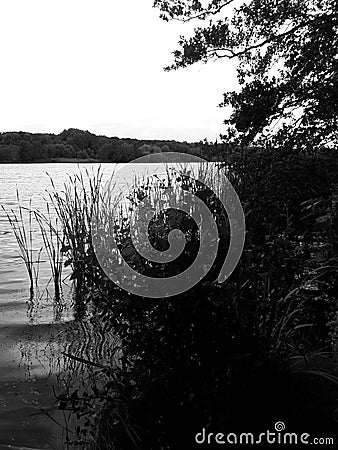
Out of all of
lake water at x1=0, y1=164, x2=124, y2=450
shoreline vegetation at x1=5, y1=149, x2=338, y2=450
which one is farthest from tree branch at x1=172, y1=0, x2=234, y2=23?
lake water at x1=0, y1=164, x2=124, y2=450

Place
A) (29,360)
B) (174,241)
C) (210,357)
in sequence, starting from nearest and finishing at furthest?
(210,357) < (174,241) < (29,360)

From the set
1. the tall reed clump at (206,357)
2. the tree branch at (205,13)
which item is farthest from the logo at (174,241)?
the tree branch at (205,13)

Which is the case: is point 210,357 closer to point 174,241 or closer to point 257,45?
point 174,241

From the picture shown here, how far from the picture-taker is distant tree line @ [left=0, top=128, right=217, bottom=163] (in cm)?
513

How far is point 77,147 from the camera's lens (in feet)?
41.8

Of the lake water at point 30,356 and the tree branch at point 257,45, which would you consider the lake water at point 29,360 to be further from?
the tree branch at point 257,45

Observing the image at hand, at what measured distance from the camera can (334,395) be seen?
8.05 feet

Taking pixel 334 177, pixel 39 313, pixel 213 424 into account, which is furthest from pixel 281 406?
pixel 39 313

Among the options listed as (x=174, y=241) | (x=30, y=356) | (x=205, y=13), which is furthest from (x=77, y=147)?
(x=174, y=241)

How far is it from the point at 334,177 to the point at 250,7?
5.00 ft

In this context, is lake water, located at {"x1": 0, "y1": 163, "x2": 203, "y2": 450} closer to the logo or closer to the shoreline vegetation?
the shoreline vegetation

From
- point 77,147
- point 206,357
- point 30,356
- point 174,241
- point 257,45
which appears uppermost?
point 257,45

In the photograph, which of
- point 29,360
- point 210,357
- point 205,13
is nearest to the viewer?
point 210,357

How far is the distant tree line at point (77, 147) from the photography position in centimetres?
513
